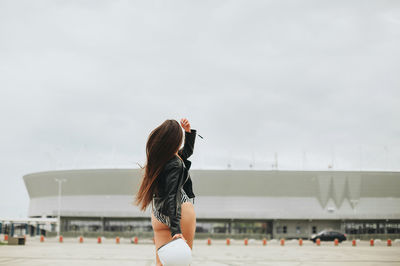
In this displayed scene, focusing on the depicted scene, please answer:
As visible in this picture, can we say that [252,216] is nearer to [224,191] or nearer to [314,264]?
[224,191]

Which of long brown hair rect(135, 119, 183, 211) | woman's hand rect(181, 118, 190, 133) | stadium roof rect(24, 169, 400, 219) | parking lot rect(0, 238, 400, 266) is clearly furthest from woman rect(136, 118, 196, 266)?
stadium roof rect(24, 169, 400, 219)

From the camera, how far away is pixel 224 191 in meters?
73.7

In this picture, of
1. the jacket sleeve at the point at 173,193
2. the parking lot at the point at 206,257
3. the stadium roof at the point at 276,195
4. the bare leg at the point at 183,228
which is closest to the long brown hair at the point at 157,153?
the jacket sleeve at the point at 173,193

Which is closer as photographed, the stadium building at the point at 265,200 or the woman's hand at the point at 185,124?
the woman's hand at the point at 185,124

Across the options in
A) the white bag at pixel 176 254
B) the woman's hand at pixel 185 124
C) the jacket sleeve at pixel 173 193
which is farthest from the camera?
the woman's hand at pixel 185 124

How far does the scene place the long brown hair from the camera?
3584 mm

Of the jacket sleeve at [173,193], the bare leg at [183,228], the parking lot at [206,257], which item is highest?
the jacket sleeve at [173,193]

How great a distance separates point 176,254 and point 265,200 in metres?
72.3

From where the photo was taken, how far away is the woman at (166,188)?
11.3ft

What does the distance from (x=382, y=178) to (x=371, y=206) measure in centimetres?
516

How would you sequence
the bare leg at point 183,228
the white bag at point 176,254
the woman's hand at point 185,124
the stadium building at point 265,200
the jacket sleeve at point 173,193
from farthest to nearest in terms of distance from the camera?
the stadium building at point 265,200 → the woman's hand at point 185,124 → the bare leg at point 183,228 → the jacket sleeve at point 173,193 → the white bag at point 176,254

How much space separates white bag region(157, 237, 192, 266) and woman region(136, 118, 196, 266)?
0.58ft

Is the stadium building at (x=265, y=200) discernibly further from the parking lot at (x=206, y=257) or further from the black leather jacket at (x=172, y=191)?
the black leather jacket at (x=172, y=191)

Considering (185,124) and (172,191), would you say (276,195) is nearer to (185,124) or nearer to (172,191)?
(185,124)
